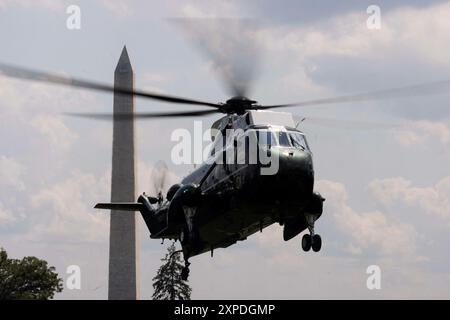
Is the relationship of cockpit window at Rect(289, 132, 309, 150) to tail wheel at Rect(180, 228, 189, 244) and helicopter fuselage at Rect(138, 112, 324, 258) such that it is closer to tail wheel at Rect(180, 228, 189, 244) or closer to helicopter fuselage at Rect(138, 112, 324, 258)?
helicopter fuselage at Rect(138, 112, 324, 258)

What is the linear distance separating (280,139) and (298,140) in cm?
80

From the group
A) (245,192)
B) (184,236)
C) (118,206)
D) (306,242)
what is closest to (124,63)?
(118,206)

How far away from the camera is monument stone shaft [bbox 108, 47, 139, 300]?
74.8m

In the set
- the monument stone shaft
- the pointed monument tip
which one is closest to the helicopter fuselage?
the monument stone shaft

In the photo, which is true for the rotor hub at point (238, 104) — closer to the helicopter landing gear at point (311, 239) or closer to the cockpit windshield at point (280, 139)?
the cockpit windshield at point (280, 139)

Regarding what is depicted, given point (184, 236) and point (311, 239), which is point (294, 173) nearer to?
point (311, 239)

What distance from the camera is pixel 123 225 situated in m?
75.5

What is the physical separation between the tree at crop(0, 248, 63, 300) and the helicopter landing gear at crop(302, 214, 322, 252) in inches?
1826

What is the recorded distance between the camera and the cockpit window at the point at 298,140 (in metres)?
33.6
